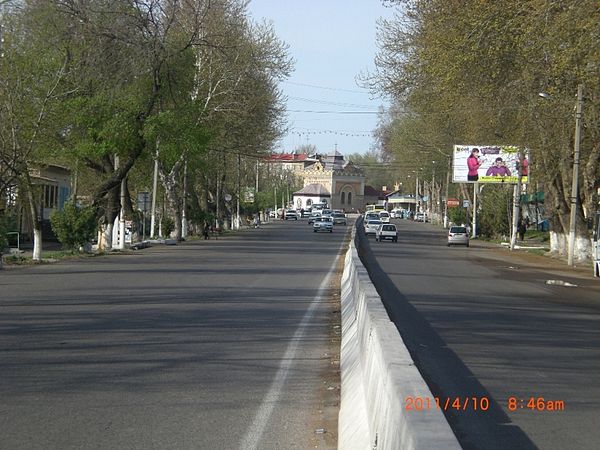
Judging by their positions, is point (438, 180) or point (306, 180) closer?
point (438, 180)

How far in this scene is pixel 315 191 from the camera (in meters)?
192

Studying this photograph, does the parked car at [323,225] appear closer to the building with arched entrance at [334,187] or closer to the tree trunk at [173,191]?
the tree trunk at [173,191]

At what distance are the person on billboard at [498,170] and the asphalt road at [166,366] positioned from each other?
5144 cm

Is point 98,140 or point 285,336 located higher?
point 98,140

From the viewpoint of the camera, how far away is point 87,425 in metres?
8.49

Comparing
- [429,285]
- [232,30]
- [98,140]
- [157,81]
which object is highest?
[232,30]

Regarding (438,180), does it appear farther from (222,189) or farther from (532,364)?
(532,364)

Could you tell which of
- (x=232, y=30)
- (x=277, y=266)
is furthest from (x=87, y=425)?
(x=232, y=30)

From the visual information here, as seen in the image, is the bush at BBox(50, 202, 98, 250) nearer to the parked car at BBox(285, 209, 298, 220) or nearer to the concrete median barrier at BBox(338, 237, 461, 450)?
the concrete median barrier at BBox(338, 237, 461, 450)

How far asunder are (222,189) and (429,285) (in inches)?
2149
